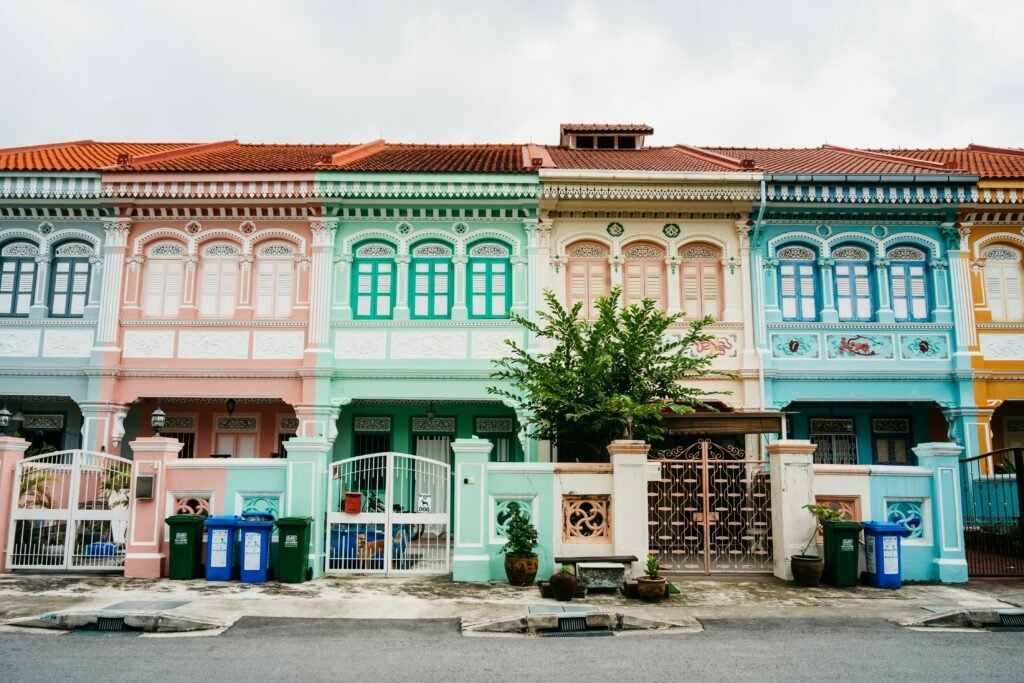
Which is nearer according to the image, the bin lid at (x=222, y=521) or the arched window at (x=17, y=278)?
the bin lid at (x=222, y=521)

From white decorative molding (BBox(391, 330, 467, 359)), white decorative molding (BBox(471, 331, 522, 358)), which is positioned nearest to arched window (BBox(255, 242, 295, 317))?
white decorative molding (BBox(391, 330, 467, 359))

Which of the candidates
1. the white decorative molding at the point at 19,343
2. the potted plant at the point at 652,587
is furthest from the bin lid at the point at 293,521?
the white decorative molding at the point at 19,343

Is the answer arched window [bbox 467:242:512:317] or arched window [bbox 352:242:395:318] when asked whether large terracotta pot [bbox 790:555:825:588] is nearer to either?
arched window [bbox 467:242:512:317]

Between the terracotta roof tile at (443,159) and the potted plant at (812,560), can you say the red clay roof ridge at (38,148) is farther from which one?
the potted plant at (812,560)

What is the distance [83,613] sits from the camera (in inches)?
347

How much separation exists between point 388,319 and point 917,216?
1097 centimetres

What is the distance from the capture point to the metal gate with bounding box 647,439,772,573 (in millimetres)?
11766

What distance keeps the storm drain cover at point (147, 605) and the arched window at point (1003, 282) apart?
51.9ft

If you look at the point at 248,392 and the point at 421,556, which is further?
the point at 248,392

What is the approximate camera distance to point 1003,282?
1669 cm

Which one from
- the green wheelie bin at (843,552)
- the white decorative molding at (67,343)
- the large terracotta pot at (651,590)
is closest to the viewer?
the large terracotta pot at (651,590)

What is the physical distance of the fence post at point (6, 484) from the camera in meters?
11.8

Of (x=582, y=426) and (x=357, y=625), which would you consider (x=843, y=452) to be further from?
(x=357, y=625)

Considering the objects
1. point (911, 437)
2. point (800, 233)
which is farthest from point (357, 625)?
point (911, 437)
